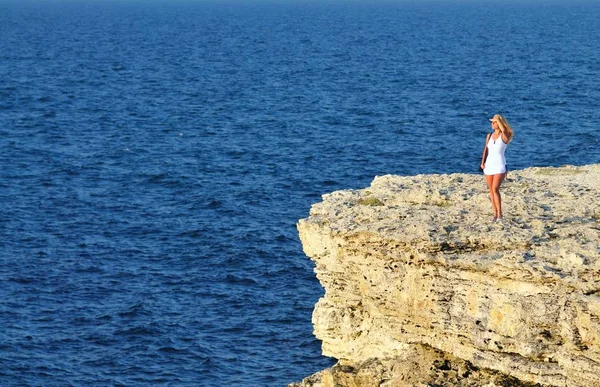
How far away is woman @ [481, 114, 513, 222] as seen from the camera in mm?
27422

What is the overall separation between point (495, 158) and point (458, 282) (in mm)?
4110

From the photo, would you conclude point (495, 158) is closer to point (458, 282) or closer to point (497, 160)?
point (497, 160)

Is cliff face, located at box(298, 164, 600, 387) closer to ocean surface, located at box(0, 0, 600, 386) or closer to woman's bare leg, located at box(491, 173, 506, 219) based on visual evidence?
woman's bare leg, located at box(491, 173, 506, 219)

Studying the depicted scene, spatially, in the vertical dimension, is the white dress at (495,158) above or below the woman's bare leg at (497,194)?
above

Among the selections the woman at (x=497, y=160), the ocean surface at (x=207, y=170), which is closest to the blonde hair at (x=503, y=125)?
the woman at (x=497, y=160)

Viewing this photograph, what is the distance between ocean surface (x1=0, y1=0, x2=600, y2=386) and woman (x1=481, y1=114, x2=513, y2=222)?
48.8 ft

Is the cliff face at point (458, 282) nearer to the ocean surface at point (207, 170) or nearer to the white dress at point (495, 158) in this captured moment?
the white dress at point (495, 158)

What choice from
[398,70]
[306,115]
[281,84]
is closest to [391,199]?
[306,115]

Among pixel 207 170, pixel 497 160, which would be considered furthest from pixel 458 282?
pixel 207 170

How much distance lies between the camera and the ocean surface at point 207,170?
42812 millimetres

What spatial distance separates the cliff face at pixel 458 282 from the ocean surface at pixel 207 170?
38.5 ft

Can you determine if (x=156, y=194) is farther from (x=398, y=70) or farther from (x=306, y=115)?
(x=398, y=70)

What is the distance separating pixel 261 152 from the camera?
75.1 metres

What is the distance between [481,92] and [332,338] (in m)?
73.6
